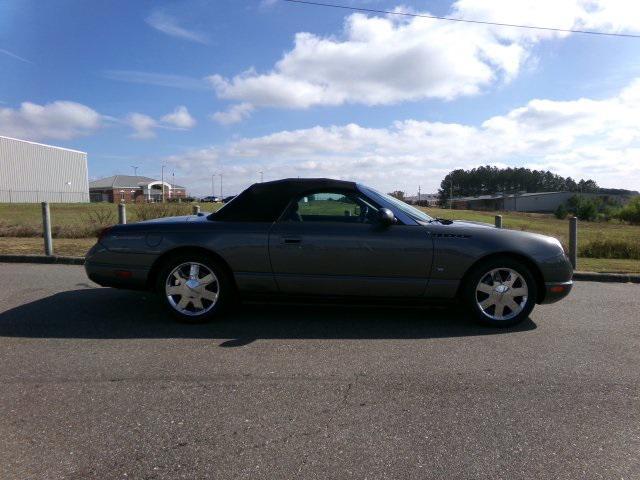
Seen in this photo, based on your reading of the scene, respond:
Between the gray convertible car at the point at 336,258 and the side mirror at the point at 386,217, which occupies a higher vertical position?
the side mirror at the point at 386,217

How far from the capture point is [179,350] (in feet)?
13.9

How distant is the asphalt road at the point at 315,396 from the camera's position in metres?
2.55

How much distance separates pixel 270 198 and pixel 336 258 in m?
0.97

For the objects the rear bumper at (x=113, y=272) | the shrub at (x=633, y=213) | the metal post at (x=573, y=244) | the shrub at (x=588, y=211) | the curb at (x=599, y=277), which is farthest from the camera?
the shrub at (x=588, y=211)

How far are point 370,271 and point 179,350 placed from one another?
1.95 meters

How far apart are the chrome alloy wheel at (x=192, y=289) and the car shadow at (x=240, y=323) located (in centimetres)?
19

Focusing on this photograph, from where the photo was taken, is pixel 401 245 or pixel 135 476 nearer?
pixel 135 476

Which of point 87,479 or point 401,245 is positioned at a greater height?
point 401,245

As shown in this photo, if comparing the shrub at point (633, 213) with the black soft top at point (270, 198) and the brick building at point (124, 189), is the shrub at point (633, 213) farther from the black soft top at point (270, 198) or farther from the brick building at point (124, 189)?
the brick building at point (124, 189)

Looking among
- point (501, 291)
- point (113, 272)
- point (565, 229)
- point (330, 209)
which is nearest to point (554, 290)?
point (501, 291)

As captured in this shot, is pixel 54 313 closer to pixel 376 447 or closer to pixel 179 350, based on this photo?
pixel 179 350

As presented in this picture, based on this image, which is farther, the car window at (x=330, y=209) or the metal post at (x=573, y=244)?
the metal post at (x=573, y=244)

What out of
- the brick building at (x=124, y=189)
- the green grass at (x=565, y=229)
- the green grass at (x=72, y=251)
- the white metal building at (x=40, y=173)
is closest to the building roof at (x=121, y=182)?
the brick building at (x=124, y=189)

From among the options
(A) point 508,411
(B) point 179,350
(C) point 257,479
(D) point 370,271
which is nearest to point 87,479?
(C) point 257,479
